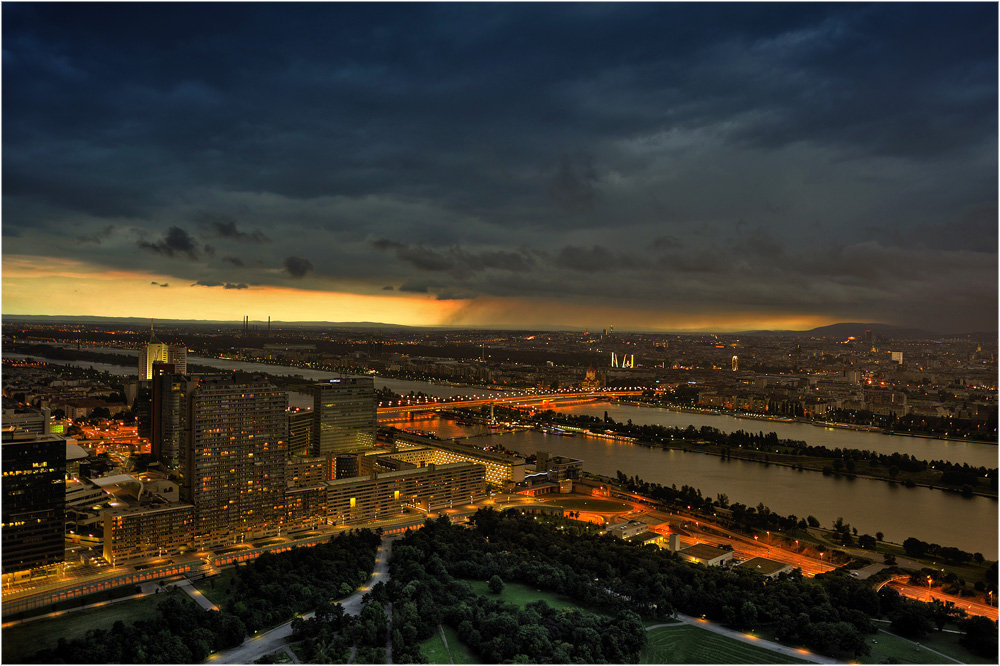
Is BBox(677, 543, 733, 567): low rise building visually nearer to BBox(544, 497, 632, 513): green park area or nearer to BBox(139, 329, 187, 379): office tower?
BBox(544, 497, 632, 513): green park area

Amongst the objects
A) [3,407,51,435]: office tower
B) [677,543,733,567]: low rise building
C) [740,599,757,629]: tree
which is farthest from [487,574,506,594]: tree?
[3,407,51,435]: office tower

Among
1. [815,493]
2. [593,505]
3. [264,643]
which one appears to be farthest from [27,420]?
[815,493]

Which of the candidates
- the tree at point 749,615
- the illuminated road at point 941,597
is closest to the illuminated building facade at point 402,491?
the tree at point 749,615

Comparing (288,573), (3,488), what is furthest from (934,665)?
(3,488)

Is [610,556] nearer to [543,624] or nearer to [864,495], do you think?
[543,624]

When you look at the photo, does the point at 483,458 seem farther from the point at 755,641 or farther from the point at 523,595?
the point at 755,641

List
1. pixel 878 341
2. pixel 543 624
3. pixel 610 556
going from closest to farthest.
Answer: pixel 543 624
pixel 610 556
pixel 878 341
